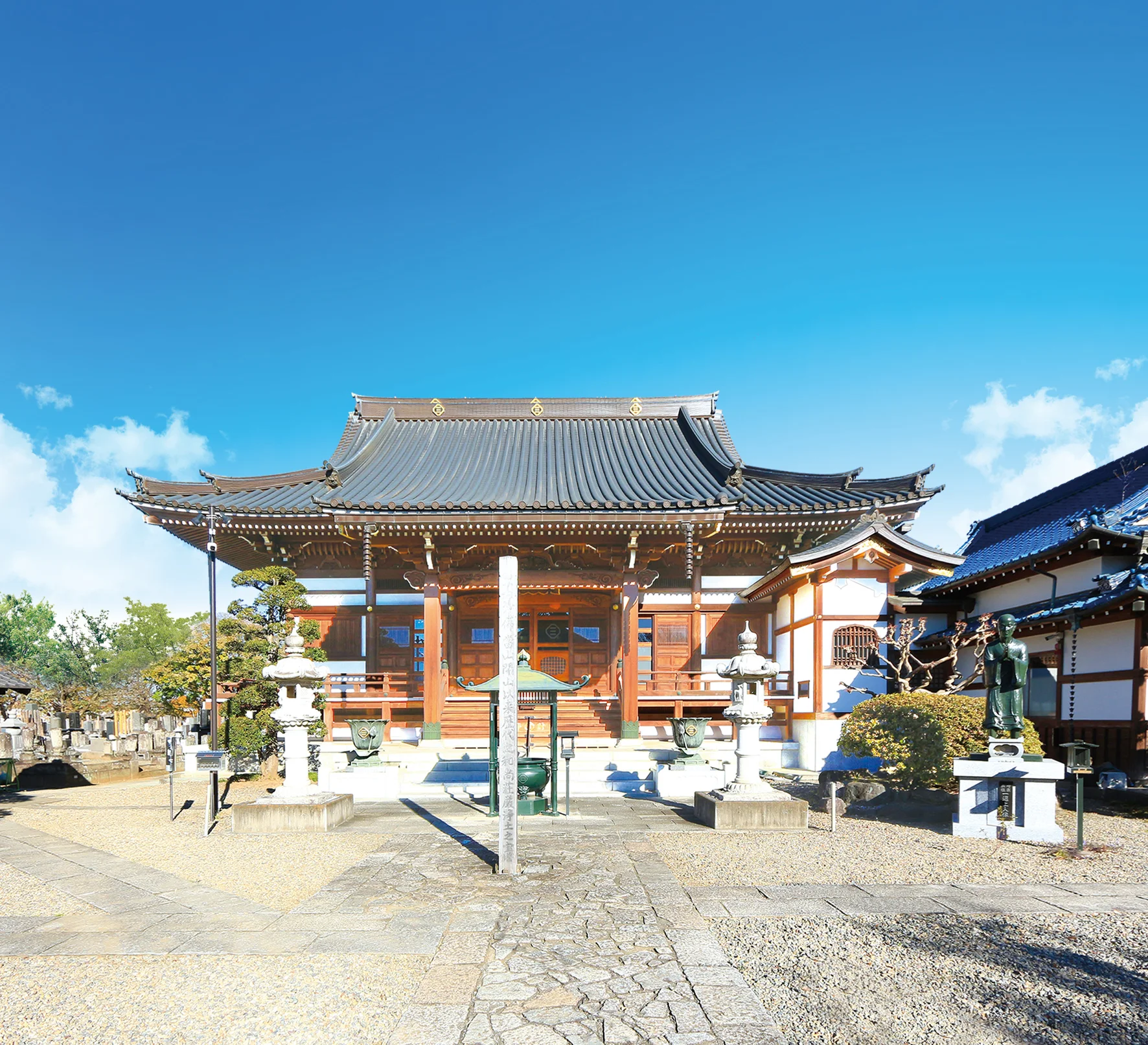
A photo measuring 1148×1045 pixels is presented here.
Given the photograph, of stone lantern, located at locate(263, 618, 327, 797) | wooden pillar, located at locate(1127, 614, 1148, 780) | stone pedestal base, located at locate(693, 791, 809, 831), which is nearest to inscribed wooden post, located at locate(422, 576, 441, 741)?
stone lantern, located at locate(263, 618, 327, 797)

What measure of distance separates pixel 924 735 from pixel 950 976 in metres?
6.69

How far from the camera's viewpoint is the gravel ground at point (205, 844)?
7.33 meters

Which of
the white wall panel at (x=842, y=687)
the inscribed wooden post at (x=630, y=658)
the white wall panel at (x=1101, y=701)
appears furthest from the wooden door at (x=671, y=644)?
the white wall panel at (x=1101, y=701)

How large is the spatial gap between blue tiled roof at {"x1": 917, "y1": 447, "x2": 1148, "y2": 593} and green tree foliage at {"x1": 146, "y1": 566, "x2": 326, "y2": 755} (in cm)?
1376

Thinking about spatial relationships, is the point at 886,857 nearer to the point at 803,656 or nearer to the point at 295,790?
the point at 803,656

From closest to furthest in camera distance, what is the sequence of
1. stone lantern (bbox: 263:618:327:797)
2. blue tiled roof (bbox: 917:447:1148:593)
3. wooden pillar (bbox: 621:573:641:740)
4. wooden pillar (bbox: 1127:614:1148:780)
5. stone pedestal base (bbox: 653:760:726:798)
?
stone lantern (bbox: 263:618:327:797) → wooden pillar (bbox: 1127:614:1148:780) → blue tiled roof (bbox: 917:447:1148:593) → stone pedestal base (bbox: 653:760:726:798) → wooden pillar (bbox: 621:573:641:740)

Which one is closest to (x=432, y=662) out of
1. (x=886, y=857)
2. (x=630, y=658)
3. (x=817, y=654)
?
(x=630, y=658)

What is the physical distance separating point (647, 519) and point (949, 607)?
711 centimetres

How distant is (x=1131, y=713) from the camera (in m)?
11.0

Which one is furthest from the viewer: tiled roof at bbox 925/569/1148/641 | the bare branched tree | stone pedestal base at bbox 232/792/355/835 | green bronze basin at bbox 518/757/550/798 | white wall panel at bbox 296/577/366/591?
white wall panel at bbox 296/577/366/591

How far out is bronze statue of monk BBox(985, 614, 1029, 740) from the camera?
31.6ft

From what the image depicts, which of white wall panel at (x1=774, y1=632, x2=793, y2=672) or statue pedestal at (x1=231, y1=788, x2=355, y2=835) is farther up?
white wall panel at (x1=774, y1=632, x2=793, y2=672)

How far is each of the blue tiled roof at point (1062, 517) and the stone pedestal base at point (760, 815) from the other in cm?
657

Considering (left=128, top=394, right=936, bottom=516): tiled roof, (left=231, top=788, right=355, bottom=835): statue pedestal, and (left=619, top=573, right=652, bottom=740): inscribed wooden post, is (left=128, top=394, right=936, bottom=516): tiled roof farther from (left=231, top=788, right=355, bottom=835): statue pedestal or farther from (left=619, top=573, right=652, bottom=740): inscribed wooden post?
(left=231, top=788, right=355, bottom=835): statue pedestal
